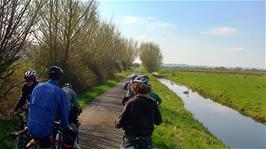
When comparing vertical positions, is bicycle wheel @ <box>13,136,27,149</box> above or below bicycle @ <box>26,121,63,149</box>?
below

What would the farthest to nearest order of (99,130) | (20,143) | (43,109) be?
(99,130)
(20,143)
(43,109)

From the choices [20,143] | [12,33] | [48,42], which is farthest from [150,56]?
[20,143]

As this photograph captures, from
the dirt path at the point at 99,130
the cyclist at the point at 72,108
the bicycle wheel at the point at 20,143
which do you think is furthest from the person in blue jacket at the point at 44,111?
the dirt path at the point at 99,130

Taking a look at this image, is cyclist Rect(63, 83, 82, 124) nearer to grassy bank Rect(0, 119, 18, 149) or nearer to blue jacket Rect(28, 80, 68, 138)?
blue jacket Rect(28, 80, 68, 138)

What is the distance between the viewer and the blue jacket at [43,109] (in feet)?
18.5

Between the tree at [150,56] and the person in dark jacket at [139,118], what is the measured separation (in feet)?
310

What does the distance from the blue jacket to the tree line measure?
Result: 5.95 m

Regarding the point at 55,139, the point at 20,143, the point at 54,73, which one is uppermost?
the point at 54,73

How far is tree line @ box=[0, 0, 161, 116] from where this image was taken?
1146 centimetres

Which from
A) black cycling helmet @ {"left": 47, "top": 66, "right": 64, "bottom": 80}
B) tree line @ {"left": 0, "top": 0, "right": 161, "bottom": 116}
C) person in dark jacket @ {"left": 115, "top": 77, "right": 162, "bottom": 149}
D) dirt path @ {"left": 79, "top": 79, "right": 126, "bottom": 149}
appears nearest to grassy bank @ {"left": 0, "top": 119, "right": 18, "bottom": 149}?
tree line @ {"left": 0, "top": 0, "right": 161, "bottom": 116}

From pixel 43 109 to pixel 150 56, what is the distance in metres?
95.0

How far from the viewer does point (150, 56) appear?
10038 centimetres

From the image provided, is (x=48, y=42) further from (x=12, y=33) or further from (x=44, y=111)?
(x=44, y=111)

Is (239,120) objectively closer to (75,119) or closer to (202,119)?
(202,119)
